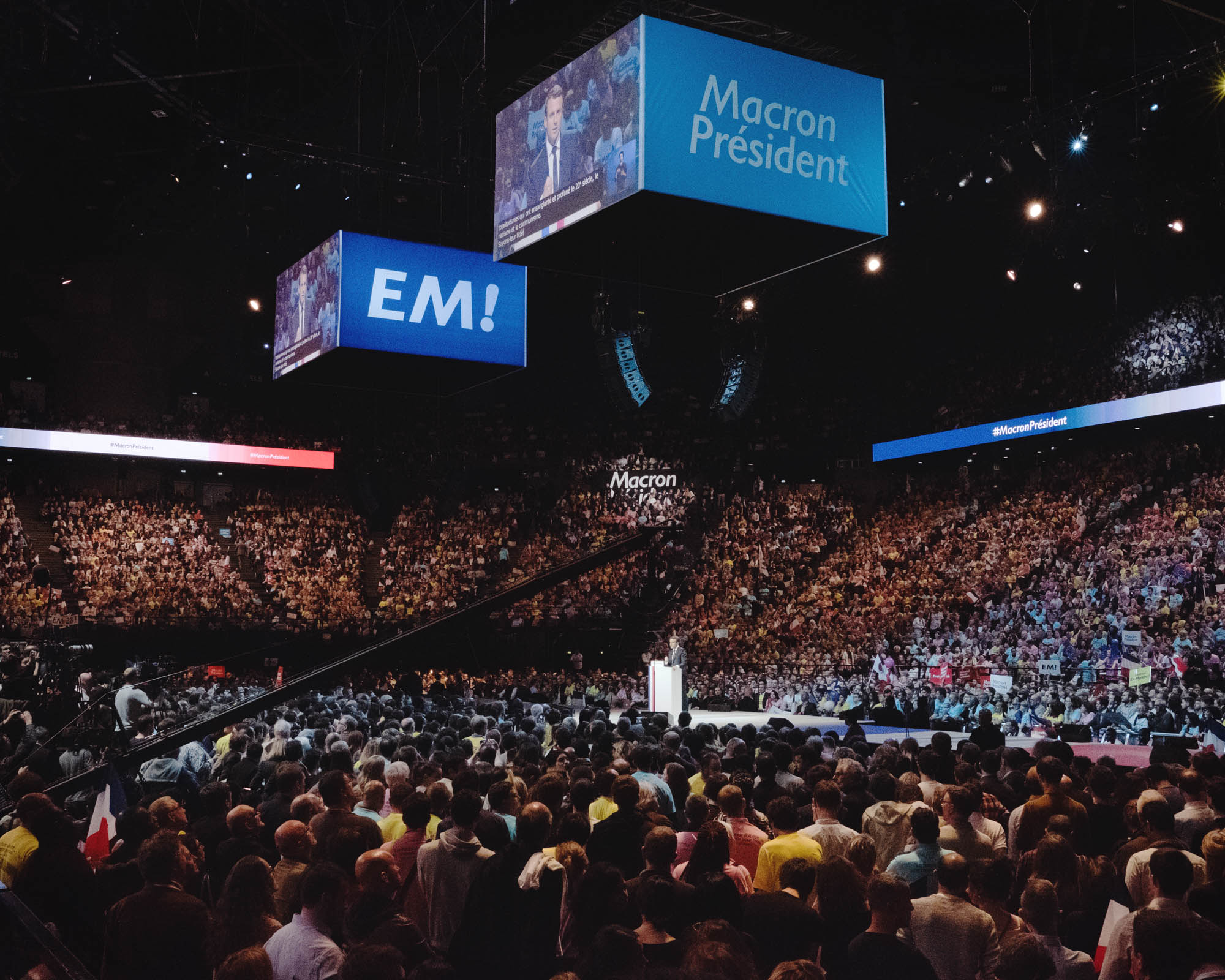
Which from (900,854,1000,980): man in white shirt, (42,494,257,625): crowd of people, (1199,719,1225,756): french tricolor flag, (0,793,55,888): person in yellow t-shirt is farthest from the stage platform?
(42,494,257,625): crowd of people

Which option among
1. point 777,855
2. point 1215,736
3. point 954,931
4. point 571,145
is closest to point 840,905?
point 954,931

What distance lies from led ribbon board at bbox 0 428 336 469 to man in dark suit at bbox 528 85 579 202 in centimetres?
2215

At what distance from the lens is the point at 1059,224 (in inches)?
765

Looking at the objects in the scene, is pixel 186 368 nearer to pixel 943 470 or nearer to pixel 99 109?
pixel 99 109

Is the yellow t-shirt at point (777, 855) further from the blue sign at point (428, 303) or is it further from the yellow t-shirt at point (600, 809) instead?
the blue sign at point (428, 303)

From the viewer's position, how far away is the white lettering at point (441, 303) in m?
10.5

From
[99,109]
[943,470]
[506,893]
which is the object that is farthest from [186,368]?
[506,893]

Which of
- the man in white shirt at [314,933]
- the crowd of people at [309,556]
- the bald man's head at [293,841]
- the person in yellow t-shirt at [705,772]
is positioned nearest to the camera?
the man in white shirt at [314,933]

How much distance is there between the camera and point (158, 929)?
136 inches

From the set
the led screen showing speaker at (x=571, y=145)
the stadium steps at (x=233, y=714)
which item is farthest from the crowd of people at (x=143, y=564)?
the led screen showing speaker at (x=571, y=145)

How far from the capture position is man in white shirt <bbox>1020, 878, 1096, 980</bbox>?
3.46 metres

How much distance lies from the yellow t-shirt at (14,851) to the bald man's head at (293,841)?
1108 mm

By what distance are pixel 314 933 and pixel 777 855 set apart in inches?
80.7

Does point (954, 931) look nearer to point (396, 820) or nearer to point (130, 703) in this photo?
point (396, 820)
